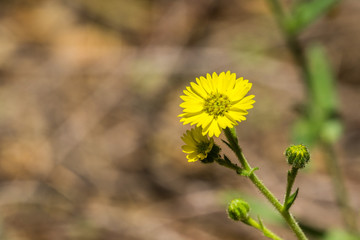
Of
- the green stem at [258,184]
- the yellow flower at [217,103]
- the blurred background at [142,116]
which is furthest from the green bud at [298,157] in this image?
the blurred background at [142,116]

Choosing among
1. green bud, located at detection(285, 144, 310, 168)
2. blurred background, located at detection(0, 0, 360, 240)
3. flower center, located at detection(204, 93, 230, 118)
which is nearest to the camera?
flower center, located at detection(204, 93, 230, 118)

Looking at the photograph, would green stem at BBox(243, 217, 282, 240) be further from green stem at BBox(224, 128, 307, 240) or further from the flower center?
the flower center

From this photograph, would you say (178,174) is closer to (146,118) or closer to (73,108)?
(146,118)

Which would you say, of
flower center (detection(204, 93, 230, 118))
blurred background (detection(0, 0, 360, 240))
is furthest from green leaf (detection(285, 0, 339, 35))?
flower center (detection(204, 93, 230, 118))

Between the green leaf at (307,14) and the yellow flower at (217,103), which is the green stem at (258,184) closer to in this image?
the yellow flower at (217,103)

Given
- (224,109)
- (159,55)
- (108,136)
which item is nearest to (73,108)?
(108,136)

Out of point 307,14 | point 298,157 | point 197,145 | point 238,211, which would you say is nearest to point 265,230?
point 238,211
